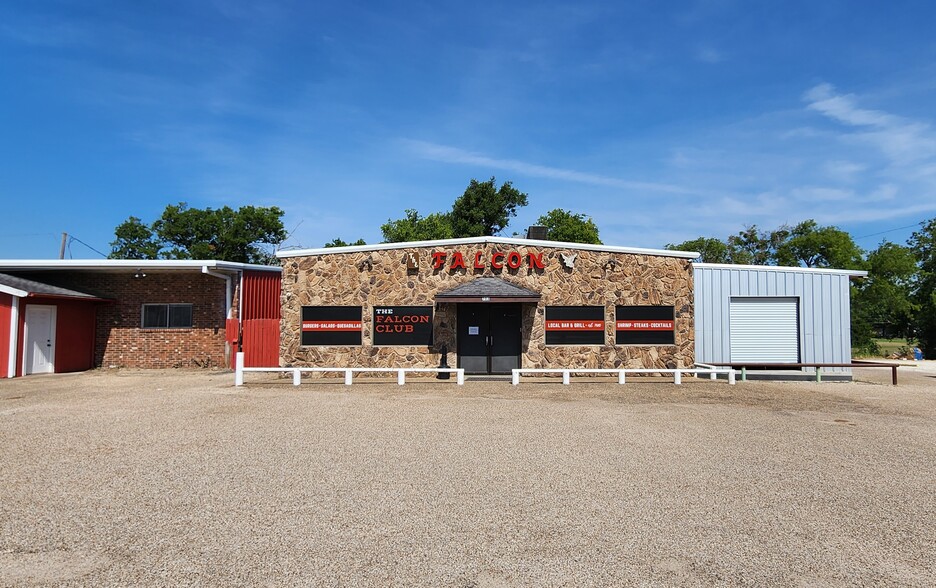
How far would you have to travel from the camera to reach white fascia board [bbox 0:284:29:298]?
15.9 m

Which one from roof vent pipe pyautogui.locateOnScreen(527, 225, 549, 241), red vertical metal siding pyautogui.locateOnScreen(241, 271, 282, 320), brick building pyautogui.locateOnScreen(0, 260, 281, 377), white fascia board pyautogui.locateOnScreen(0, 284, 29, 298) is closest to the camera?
white fascia board pyautogui.locateOnScreen(0, 284, 29, 298)

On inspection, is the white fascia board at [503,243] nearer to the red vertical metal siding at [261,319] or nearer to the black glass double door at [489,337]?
the black glass double door at [489,337]

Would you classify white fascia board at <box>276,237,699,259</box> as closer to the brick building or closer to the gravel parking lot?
the brick building

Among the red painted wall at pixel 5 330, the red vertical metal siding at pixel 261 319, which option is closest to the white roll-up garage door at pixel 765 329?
the red vertical metal siding at pixel 261 319

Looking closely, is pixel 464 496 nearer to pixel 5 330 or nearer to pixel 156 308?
pixel 5 330

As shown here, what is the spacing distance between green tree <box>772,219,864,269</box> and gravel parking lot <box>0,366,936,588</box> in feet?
124

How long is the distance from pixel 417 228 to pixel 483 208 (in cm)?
564

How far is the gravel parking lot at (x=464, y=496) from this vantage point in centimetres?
385

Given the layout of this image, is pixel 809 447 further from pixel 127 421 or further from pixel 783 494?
pixel 127 421

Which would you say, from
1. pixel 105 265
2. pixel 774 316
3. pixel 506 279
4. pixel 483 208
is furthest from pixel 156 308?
pixel 483 208

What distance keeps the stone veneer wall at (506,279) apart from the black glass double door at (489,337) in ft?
0.89

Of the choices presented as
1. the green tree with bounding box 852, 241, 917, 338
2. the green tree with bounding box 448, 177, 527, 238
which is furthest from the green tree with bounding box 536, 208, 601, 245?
the green tree with bounding box 852, 241, 917, 338

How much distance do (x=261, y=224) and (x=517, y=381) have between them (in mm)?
39529

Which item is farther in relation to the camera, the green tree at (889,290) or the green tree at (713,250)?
the green tree at (713,250)
